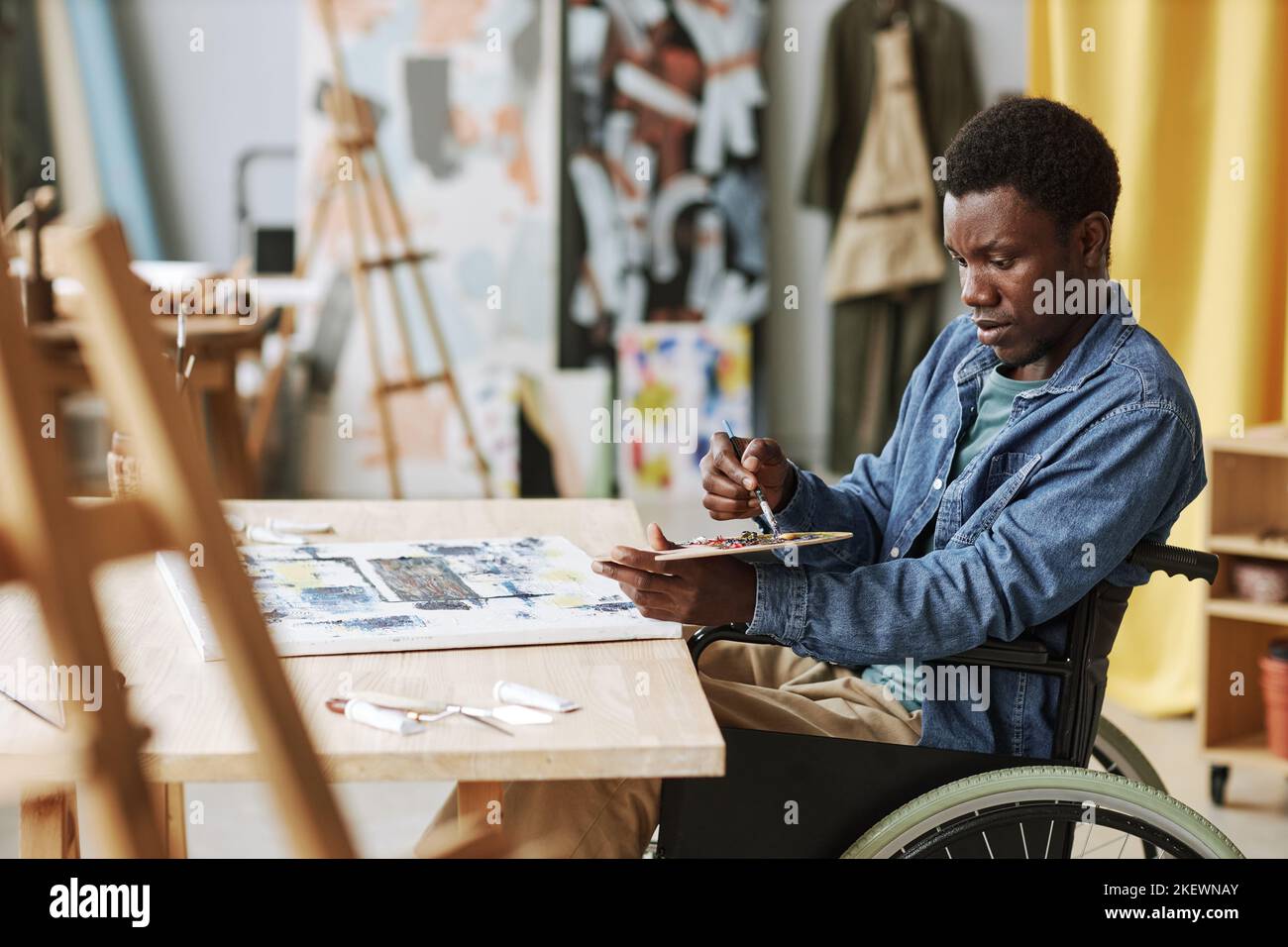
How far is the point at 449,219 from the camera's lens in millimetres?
5680

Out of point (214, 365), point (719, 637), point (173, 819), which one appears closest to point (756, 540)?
point (719, 637)

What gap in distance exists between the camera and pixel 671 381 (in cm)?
571

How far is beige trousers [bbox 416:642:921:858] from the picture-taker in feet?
5.05

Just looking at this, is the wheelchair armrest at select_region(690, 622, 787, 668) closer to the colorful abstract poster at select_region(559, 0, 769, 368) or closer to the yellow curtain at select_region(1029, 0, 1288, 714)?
the yellow curtain at select_region(1029, 0, 1288, 714)

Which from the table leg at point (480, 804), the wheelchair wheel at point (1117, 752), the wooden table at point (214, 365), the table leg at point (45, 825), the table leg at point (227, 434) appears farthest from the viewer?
the table leg at point (227, 434)

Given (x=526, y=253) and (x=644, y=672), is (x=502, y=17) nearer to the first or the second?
(x=526, y=253)

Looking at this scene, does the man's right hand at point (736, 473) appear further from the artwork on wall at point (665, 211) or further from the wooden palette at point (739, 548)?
the artwork on wall at point (665, 211)

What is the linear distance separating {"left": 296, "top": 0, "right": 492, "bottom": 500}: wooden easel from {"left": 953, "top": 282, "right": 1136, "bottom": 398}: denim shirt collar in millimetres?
3864

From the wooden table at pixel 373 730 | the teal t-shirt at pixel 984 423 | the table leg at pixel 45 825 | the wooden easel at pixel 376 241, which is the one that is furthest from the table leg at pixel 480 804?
the wooden easel at pixel 376 241

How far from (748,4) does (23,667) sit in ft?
16.2

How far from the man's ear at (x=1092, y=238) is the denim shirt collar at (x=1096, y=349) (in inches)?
2.4

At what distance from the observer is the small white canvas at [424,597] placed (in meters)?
1.47

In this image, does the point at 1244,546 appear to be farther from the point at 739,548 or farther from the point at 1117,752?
the point at 739,548
